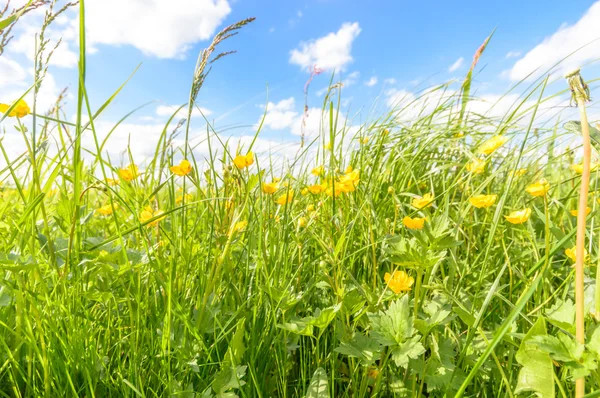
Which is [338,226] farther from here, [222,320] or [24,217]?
[24,217]

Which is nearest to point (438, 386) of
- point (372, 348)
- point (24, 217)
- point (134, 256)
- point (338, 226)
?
point (372, 348)

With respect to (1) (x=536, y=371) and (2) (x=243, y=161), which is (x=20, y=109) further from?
(1) (x=536, y=371)

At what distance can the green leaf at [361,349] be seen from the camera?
0.86m

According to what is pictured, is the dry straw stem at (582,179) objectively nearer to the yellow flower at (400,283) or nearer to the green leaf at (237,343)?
the yellow flower at (400,283)

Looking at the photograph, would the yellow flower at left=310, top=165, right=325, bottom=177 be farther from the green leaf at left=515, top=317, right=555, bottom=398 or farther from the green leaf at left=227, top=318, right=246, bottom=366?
the green leaf at left=515, top=317, right=555, bottom=398

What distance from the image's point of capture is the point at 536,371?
0.74 meters

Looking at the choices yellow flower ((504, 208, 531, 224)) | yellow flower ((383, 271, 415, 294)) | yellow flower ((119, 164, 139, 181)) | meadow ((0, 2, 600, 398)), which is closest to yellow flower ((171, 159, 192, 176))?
meadow ((0, 2, 600, 398))

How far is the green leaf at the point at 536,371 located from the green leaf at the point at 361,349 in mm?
268

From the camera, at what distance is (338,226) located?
4.12 feet

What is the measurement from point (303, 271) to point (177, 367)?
453 millimetres

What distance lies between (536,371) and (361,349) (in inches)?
12.9

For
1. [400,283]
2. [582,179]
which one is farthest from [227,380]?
[582,179]

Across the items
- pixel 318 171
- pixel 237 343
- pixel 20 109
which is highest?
pixel 20 109

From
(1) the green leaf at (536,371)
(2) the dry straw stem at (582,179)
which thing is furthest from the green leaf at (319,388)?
(2) the dry straw stem at (582,179)
